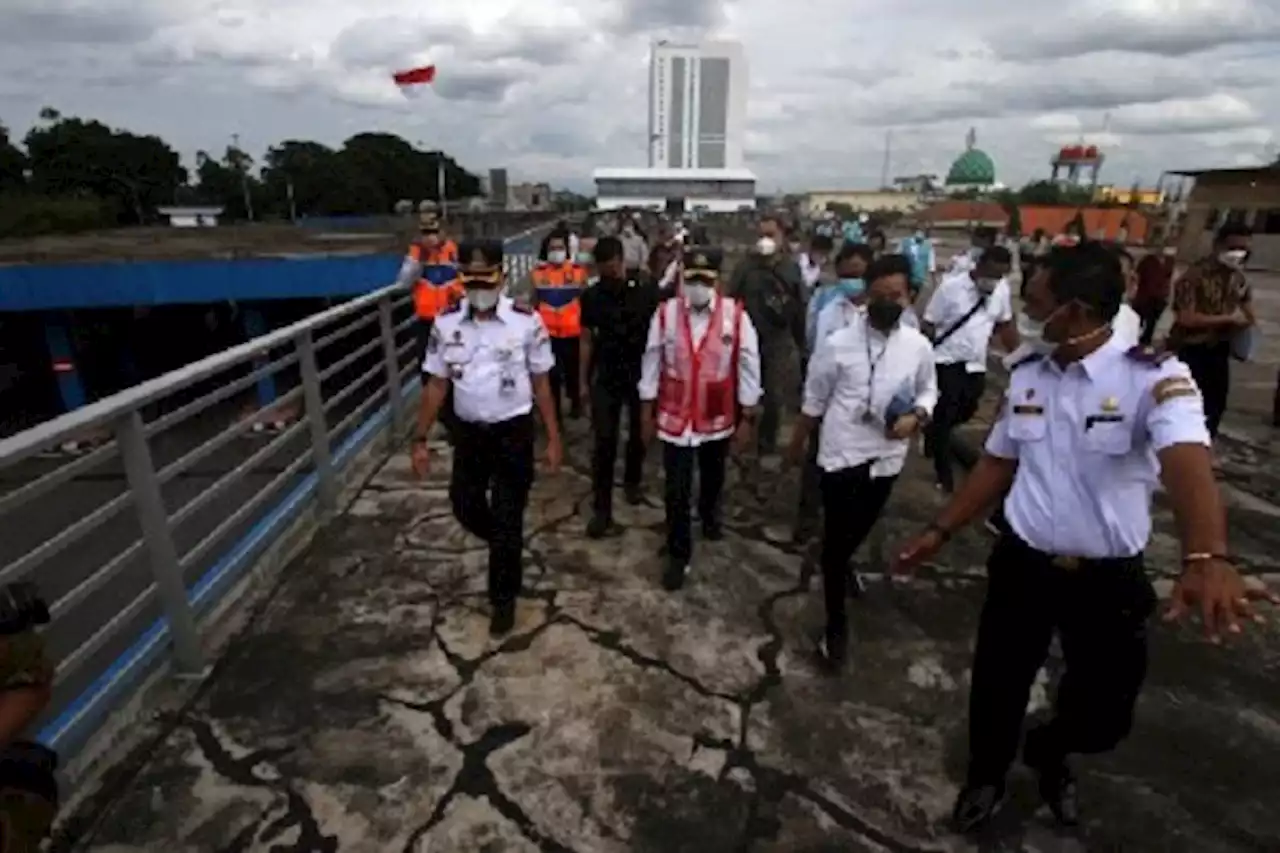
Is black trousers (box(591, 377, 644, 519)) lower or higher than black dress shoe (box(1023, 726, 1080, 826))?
higher

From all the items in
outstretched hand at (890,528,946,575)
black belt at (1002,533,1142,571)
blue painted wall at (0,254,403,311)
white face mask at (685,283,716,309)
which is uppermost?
white face mask at (685,283,716,309)

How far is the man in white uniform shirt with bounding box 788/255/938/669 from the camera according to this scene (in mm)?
3070

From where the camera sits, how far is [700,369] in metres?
3.62

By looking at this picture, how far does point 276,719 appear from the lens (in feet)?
9.13

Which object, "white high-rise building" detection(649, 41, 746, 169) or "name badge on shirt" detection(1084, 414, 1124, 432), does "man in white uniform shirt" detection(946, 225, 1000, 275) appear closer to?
"name badge on shirt" detection(1084, 414, 1124, 432)

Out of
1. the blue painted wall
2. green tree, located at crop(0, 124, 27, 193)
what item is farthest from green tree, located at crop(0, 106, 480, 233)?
the blue painted wall

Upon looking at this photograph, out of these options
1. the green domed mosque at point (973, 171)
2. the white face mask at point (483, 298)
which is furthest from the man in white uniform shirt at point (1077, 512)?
the green domed mosque at point (973, 171)

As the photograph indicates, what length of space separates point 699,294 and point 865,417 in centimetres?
101

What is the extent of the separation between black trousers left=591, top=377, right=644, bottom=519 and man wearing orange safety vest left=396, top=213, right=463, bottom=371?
2.03m

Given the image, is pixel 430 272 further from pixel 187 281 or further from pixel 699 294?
pixel 187 281

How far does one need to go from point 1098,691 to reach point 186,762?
9.09 ft

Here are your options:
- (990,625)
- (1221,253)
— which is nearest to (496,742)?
(990,625)

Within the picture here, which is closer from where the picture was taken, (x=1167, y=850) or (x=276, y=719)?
(x=1167, y=850)

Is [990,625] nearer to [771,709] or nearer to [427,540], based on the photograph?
[771,709]
